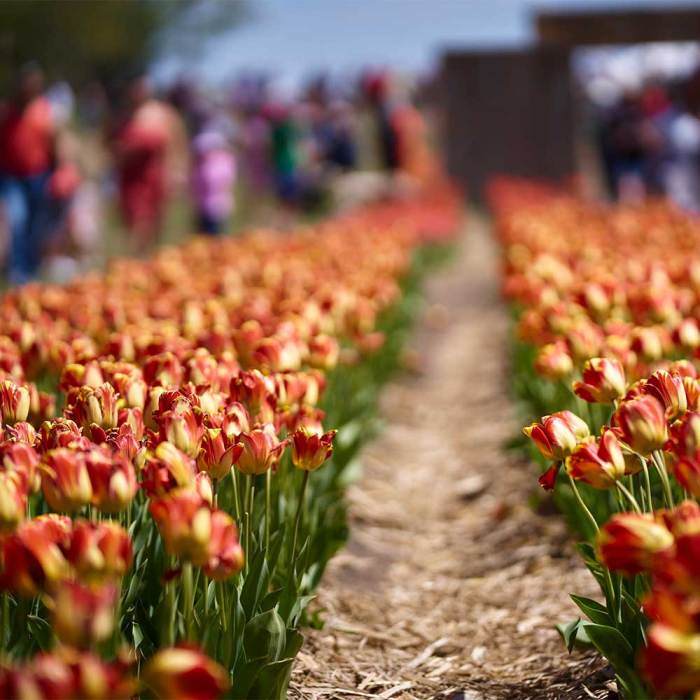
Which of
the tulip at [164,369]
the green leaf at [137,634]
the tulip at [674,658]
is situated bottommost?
the green leaf at [137,634]

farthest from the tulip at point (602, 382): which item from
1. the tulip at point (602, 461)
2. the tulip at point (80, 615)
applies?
the tulip at point (80, 615)

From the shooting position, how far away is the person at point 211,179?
38.3 feet

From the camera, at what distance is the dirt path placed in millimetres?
2758

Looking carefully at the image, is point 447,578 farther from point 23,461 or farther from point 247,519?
point 23,461

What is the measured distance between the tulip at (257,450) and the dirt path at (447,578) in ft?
2.05

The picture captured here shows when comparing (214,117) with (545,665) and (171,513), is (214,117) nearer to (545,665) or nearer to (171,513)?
(545,665)

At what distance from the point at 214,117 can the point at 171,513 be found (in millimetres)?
11046

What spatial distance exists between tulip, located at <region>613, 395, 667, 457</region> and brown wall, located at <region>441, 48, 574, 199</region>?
21.6 metres

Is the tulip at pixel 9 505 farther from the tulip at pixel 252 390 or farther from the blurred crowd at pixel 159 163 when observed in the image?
the blurred crowd at pixel 159 163

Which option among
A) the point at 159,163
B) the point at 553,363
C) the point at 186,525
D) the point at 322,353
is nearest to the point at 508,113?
the point at 159,163

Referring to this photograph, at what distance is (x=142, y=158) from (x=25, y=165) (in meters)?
1.45

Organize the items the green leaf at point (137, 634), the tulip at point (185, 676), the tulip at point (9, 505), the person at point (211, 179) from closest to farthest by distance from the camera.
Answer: the tulip at point (185, 676)
the tulip at point (9, 505)
the green leaf at point (137, 634)
the person at point (211, 179)

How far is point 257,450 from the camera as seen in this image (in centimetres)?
220

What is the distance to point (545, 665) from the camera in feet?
9.33
